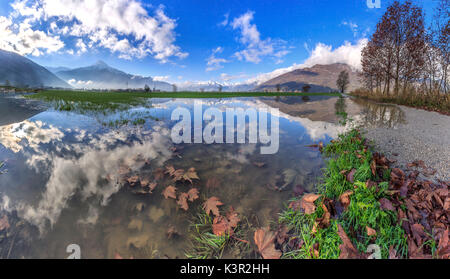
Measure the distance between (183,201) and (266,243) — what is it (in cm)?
141

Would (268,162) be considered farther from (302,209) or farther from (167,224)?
(167,224)

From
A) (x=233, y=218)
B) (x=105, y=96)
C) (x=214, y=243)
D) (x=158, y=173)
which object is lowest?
(x=214, y=243)

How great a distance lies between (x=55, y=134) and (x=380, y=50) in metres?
37.6

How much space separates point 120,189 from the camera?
3.00 meters

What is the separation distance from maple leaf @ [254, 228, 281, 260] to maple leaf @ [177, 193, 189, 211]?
116 centimetres

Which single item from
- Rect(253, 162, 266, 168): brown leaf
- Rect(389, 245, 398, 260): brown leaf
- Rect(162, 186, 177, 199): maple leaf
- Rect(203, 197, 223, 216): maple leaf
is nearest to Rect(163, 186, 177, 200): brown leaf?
Rect(162, 186, 177, 199): maple leaf

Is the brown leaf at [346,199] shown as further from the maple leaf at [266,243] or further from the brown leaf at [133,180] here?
the brown leaf at [133,180]

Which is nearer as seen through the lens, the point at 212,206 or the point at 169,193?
the point at 212,206

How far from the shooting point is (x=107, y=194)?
9.37 feet

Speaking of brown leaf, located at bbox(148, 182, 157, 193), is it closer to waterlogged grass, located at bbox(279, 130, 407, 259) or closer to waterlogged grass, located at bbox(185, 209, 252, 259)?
waterlogged grass, located at bbox(185, 209, 252, 259)

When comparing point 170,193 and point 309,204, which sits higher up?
point 309,204

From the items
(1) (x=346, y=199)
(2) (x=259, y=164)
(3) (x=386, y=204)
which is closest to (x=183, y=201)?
(2) (x=259, y=164)

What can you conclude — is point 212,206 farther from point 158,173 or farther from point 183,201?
point 158,173
